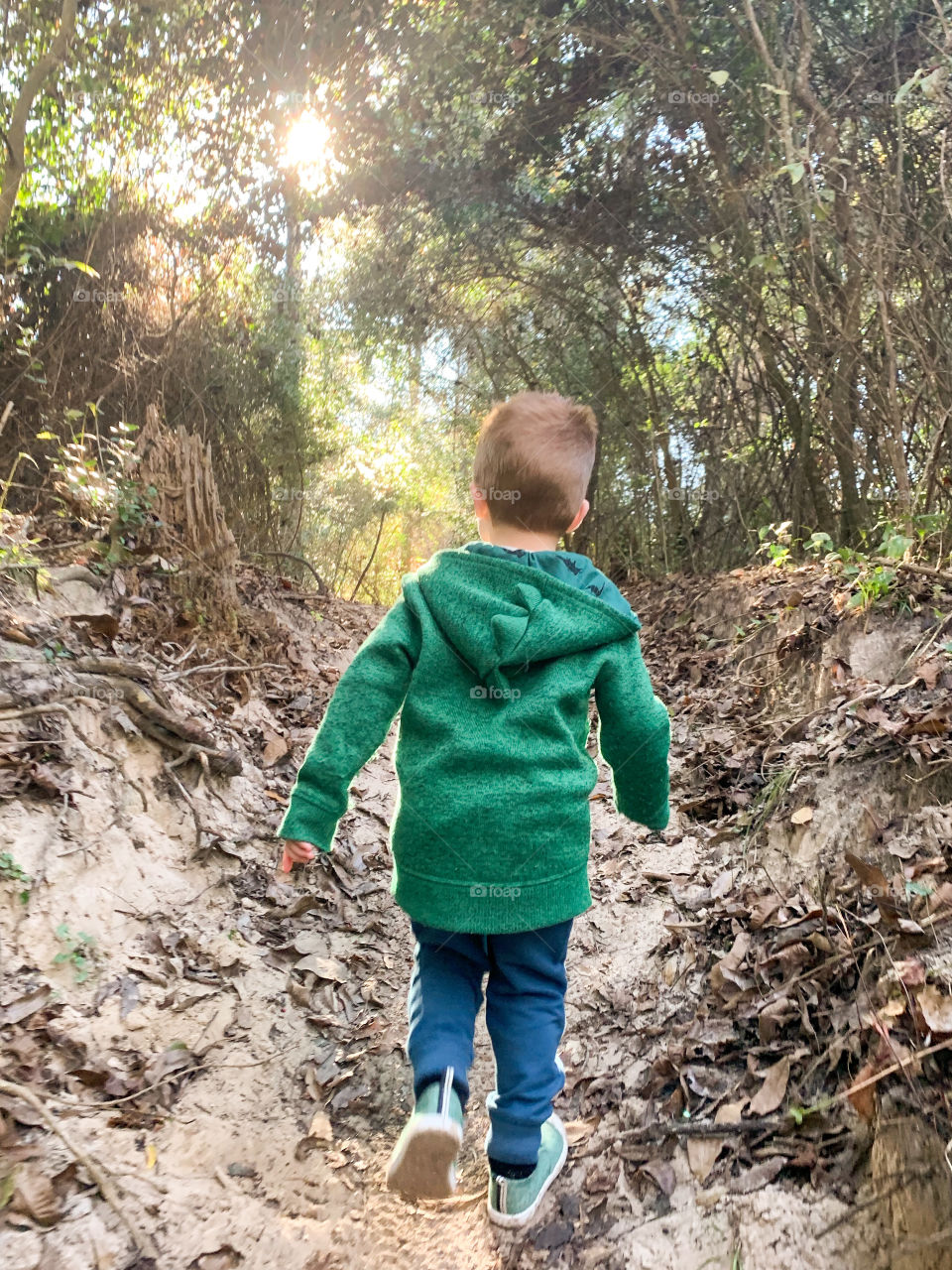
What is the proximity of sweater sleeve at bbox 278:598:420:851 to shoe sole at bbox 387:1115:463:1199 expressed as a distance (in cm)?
57

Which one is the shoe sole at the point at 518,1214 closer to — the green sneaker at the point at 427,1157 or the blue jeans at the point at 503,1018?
the blue jeans at the point at 503,1018

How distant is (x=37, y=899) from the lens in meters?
2.12

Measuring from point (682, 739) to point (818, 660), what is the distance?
774 mm

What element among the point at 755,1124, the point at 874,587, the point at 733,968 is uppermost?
the point at 874,587

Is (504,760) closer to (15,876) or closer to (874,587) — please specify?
(15,876)

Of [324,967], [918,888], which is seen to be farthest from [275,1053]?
[918,888]

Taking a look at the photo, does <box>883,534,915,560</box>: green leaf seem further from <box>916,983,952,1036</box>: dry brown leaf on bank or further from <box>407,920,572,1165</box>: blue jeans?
<box>407,920,572,1165</box>: blue jeans

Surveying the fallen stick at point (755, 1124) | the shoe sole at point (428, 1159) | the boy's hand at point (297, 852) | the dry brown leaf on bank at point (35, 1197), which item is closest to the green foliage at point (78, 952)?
the dry brown leaf on bank at point (35, 1197)

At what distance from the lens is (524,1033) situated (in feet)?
5.63

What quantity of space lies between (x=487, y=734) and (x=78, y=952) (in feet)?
4.30

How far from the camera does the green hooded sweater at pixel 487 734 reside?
170 cm

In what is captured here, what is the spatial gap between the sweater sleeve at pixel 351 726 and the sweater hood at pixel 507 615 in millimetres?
109

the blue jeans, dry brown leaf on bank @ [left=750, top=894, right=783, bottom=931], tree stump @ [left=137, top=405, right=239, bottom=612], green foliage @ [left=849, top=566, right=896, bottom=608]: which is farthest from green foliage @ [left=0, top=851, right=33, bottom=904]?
green foliage @ [left=849, top=566, right=896, bottom=608]

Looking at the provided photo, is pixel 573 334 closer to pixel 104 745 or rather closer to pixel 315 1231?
pixel 104 745
